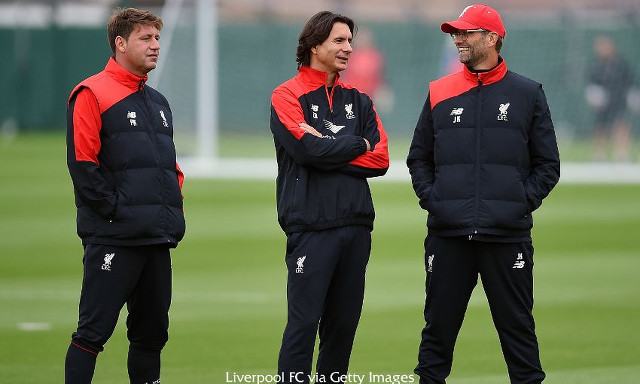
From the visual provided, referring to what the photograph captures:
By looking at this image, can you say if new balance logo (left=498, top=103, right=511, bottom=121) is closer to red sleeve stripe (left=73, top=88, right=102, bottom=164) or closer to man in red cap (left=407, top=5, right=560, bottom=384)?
man in red cap (left=407, top=5, right=560, bottom=384)

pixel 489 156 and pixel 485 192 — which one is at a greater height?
pixel 489 156

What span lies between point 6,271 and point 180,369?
461 cm

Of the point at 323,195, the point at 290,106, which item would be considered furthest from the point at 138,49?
the point at 323,195

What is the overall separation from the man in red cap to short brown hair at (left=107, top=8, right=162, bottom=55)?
1.61 meters

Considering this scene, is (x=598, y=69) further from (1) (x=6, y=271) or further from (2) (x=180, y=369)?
(2) (x=180, y=369)

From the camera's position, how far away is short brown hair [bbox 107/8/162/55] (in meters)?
6.32

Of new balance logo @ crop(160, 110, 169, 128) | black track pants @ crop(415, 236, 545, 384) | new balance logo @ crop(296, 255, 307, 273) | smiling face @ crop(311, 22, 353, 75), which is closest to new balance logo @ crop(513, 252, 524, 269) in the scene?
black track pants @ crop(415, 236, 545, 384)

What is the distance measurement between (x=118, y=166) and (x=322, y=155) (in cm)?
106

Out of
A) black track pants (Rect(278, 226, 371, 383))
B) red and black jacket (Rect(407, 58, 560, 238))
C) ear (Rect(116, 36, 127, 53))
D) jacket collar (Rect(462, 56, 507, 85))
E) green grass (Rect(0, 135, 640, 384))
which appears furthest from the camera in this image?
green grass (Rect(0, 135, 640, 384))

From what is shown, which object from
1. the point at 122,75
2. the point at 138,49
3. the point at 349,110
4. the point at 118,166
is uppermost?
the point at 138,49

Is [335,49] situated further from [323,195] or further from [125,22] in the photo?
[125,22]

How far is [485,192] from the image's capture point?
6.47m

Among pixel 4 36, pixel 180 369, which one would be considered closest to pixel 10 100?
pixel 4 36

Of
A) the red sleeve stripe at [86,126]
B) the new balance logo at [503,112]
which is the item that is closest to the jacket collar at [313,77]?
the new balance logo at [503,112]
